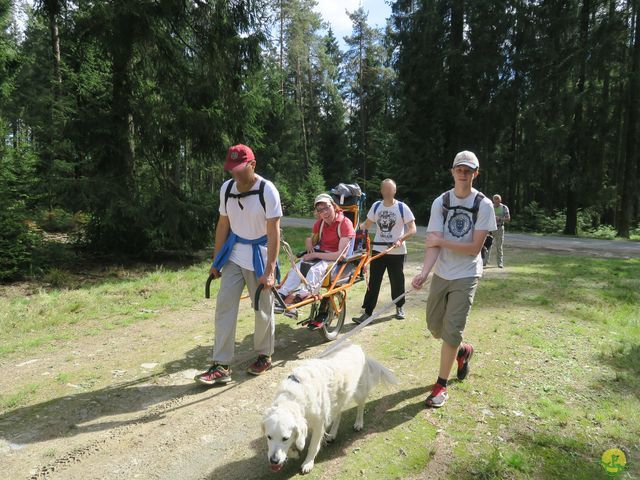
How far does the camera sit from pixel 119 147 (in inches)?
445

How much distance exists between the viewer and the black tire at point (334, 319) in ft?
19.2

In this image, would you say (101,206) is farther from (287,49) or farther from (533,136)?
(287,49)

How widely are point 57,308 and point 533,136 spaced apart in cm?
2297

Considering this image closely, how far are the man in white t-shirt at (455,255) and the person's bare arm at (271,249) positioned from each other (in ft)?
4.79

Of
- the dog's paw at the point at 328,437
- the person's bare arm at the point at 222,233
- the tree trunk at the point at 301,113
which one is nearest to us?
the dog's paw at the point at 328,437

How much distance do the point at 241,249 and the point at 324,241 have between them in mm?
2036

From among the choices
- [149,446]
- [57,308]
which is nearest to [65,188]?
[57,308]

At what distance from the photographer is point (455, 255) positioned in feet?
13.2

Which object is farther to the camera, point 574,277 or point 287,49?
point 287,49

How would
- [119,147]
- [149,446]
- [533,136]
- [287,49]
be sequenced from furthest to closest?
[287,49] < [533,136] < [119,147] < [149,446]

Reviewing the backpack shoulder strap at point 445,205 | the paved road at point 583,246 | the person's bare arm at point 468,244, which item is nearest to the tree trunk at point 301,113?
the paved road at point 583,246

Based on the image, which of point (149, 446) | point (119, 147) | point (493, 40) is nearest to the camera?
point (149, 446)

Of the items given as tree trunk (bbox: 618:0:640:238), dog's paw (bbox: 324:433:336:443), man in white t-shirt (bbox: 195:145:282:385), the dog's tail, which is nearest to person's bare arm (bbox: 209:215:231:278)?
man in white t-shirt (bbox: 195:145:282:385)

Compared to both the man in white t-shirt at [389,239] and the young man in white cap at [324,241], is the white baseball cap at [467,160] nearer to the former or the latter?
the young man in white cap at [324,241]
